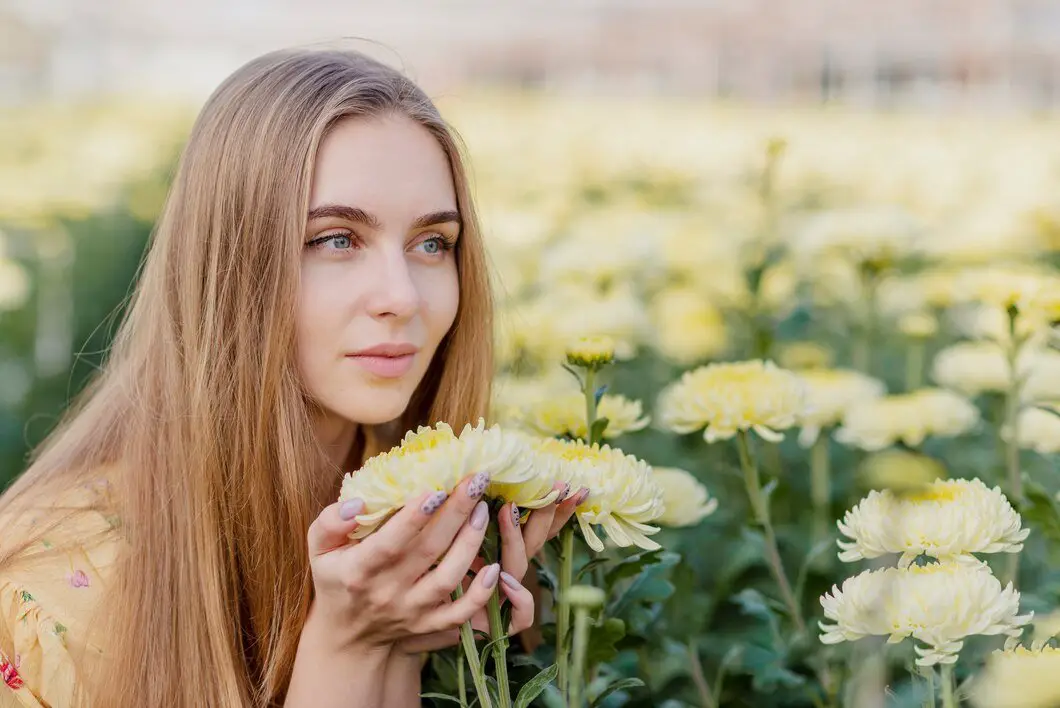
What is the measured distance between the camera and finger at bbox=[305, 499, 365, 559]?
3.38 feet

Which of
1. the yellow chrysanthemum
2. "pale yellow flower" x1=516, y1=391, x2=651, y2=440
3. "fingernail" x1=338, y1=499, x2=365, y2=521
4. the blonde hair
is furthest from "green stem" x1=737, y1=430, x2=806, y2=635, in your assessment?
"fingernail" x1=338, y1=499, x2=365, y2=521

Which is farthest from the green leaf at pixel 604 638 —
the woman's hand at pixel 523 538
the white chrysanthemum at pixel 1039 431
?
the white chrysanthemum at pixel 1039 431

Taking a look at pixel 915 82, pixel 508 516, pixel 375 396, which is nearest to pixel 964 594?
pixel 508 516

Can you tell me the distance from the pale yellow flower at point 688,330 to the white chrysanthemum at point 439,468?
171 centimetres

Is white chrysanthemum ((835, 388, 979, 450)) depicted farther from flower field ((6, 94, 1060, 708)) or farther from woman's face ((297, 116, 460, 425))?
woman's face ((297, 116, 460, 425))

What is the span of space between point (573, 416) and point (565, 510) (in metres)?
0.34

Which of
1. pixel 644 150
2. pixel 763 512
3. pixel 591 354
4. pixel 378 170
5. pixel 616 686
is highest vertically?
pixel 644 150

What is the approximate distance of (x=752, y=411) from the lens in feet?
4.62

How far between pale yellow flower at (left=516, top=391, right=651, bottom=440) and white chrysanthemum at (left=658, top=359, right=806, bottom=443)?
6cm

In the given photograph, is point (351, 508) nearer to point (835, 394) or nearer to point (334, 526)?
point (334, 526)

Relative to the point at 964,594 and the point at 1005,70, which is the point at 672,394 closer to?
the point at 964,594

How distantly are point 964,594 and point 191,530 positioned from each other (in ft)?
2.92

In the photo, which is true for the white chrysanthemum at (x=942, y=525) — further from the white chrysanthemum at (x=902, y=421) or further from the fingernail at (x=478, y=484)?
the white chrysanthemum at (x=902, y=421)

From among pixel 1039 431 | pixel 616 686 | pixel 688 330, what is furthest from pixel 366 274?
pixel 688 330
